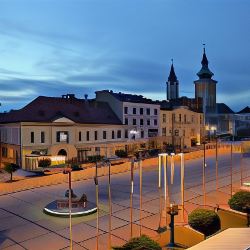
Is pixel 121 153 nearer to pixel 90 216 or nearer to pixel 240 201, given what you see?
pixel 90 216

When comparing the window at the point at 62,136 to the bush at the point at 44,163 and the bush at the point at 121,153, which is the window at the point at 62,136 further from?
the bush at the point at 121,153

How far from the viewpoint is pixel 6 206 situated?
20.9 metres

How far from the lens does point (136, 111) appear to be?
59469mm

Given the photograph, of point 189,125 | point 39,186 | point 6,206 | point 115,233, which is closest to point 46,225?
point 115,233

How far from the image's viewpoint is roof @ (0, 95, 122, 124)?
1832 inches

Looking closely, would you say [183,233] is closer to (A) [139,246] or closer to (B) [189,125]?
(A) [139,246]

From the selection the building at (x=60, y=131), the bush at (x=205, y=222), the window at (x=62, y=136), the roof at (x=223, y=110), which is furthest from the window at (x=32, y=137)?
the roof at (x=223, y=110)

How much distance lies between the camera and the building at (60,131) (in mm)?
44719

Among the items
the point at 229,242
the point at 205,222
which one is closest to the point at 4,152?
the point at 205,222

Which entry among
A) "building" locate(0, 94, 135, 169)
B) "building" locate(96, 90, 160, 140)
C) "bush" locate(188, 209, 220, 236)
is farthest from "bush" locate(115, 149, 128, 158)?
"bush" locate(188, 209, 220, 236)

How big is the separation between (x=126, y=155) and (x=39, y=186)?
27436 millimetres

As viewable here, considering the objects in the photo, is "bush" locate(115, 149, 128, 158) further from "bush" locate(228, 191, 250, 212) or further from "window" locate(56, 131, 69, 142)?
"bush" locate(228, 191, 250, 212)

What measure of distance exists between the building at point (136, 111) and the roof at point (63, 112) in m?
1.46

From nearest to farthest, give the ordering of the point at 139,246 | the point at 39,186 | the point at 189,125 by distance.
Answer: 1. the point at 139,246
2. the point at 39,186
3. the point at 189,125
